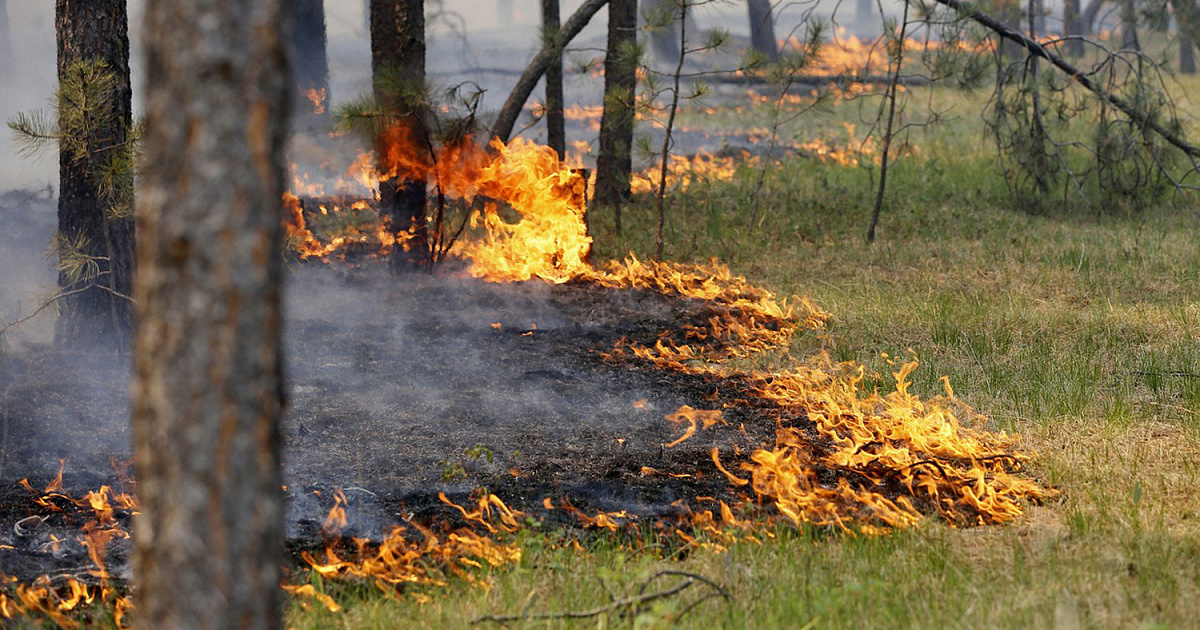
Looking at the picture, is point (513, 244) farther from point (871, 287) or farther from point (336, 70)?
point (336, 70)

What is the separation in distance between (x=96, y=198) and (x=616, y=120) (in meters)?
4.25

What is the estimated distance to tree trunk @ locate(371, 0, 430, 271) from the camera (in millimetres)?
7797

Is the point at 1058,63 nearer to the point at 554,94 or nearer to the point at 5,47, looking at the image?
the point at 554,94

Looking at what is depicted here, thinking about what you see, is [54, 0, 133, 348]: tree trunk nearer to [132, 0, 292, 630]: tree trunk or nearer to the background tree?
[132, 0, 292, 630]: tree trunk

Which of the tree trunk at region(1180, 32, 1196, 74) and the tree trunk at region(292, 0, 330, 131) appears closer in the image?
the tree trunk at region(292, 0, 330, 131)

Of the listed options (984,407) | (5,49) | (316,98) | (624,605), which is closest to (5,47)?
(5,49)

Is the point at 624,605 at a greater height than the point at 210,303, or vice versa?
the point at 210,303

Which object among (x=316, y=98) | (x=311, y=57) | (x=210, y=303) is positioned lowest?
(x=210, y=303)

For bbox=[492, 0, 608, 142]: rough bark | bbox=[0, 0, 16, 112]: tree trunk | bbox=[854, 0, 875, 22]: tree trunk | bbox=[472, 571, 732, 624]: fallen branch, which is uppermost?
bbox=[854, 0, 875, 22]: tree trunk

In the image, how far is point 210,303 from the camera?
1930 mm

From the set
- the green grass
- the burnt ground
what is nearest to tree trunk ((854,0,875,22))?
the green grass

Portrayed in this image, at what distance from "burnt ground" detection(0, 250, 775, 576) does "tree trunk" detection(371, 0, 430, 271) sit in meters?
0.65

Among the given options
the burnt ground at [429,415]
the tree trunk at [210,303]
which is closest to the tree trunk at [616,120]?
the burnt ground at [429,415]

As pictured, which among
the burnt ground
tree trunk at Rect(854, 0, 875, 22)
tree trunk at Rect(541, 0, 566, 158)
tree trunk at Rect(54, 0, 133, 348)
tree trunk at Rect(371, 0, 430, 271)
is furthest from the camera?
tree trunk at Rect(854, 0, 875, 22)
